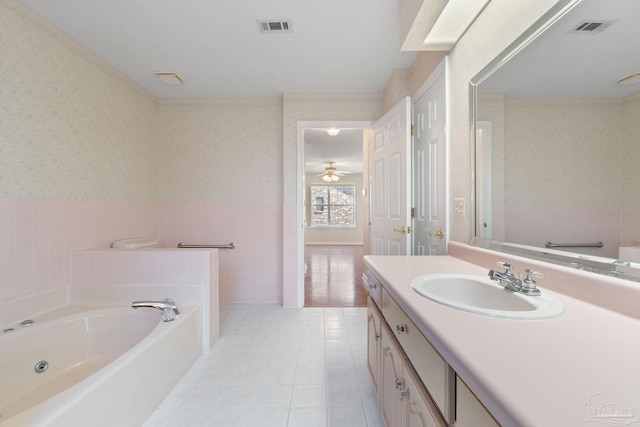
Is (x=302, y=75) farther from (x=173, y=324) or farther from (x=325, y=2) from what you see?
(x=173, y=324)

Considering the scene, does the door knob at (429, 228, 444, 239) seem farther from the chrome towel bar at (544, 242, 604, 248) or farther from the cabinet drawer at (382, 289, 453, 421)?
the cabinet drawer at (382, 289, 453, 421)

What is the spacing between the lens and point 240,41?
2.07 meters

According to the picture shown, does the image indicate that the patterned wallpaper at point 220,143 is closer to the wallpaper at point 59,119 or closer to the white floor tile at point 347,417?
the wallpaper at point 59,119

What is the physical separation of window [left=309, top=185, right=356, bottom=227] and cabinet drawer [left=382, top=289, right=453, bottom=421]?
7.60 metres

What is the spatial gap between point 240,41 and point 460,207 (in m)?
2.03

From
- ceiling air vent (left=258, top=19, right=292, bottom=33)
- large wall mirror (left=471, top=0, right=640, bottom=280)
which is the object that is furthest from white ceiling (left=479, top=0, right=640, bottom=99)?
ceiling air vent (left=258, top=19, right=292, bottom=33)

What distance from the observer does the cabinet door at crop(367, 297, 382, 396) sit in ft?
4.40

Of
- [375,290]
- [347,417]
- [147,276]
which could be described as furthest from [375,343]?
[147,276]

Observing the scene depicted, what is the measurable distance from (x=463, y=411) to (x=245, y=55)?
8.62 feet

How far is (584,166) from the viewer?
91 centimetres

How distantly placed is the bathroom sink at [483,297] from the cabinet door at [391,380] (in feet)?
0.93

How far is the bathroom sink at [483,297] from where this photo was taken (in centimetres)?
72

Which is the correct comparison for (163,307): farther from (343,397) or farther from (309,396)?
(343,397)

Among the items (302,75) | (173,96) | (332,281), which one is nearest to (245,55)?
(302,75)
